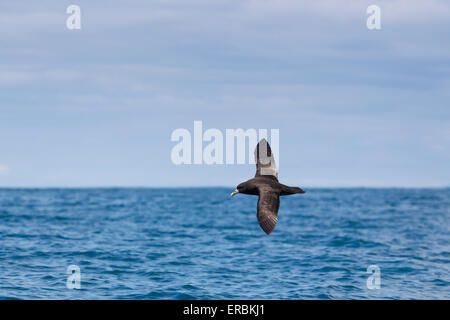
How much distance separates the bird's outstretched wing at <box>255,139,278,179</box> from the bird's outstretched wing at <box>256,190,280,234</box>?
1.59 meters

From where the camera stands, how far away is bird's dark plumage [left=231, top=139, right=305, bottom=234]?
13.0m

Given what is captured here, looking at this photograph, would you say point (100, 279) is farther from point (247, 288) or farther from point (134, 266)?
point (247, 288)

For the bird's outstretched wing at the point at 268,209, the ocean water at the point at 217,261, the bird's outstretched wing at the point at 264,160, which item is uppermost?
the bird's outstretched wing at the point at 264,160

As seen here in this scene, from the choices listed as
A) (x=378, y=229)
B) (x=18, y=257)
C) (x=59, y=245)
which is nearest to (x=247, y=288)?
(x=18, y=257)


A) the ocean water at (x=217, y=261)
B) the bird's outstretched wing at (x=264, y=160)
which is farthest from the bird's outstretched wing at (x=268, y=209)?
the ocean water at (x=217, y=261)

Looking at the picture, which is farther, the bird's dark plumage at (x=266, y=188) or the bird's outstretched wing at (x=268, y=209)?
the bird's dark plumage at (x=266, y=188)

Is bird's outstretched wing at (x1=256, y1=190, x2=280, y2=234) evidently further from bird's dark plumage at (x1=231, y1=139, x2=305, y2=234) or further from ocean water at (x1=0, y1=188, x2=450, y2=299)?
ocean water at (x1=0, y1=188, x2=450, y2=299)

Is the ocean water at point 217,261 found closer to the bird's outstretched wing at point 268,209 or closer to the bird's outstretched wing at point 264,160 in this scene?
the bird's outstretched wing at point 264,160

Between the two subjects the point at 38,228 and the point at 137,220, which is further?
the point at 137,220

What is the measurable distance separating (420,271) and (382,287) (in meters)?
5.15

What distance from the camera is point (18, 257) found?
2961cm

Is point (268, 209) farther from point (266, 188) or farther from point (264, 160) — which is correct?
point (264, 160)

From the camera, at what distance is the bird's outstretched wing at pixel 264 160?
1524cm

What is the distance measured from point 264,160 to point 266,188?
1943 mm
